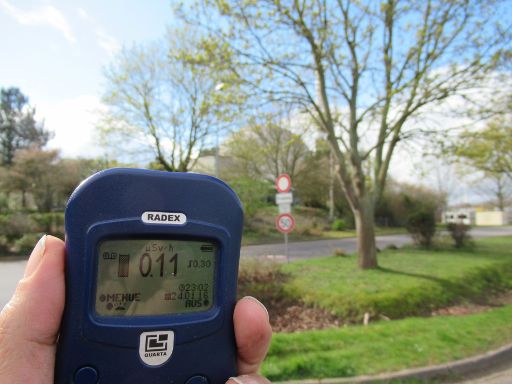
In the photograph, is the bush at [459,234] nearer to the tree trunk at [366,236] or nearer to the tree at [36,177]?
the tree trunk at [366,236]

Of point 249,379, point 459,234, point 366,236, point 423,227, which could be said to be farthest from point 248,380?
point 459,234

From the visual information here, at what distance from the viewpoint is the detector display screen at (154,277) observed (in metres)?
1.32

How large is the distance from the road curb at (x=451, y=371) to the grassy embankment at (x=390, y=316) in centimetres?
12

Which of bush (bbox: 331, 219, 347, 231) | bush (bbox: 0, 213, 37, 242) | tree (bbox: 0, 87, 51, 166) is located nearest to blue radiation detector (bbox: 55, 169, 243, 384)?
bush (bbox: 0, 213, 37, 242)

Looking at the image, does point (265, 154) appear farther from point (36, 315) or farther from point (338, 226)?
point (36, 315)

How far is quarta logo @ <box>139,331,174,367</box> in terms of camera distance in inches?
50.3

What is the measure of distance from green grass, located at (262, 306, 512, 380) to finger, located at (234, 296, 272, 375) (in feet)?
10.6

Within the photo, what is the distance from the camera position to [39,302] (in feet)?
3.97

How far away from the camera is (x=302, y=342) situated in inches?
214

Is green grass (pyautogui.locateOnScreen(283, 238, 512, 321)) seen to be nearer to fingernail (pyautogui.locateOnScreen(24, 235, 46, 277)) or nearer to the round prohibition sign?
the round prohibition sign

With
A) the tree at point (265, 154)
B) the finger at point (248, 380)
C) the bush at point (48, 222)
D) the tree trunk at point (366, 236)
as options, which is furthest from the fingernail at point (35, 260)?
the tree at point (265, 154)

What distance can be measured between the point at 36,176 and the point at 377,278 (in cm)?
2355

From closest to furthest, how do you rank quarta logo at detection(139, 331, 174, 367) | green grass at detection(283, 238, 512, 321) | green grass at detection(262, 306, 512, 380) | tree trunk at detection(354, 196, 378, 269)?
quarta logo at detection(139, 331, 174, 367) < green grass at detection(262, 306, 512, 380) < green grass at detection(283, 238, 512, 321) < tree trunk at detection(354, 196, 378, 269)

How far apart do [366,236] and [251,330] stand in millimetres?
10139
